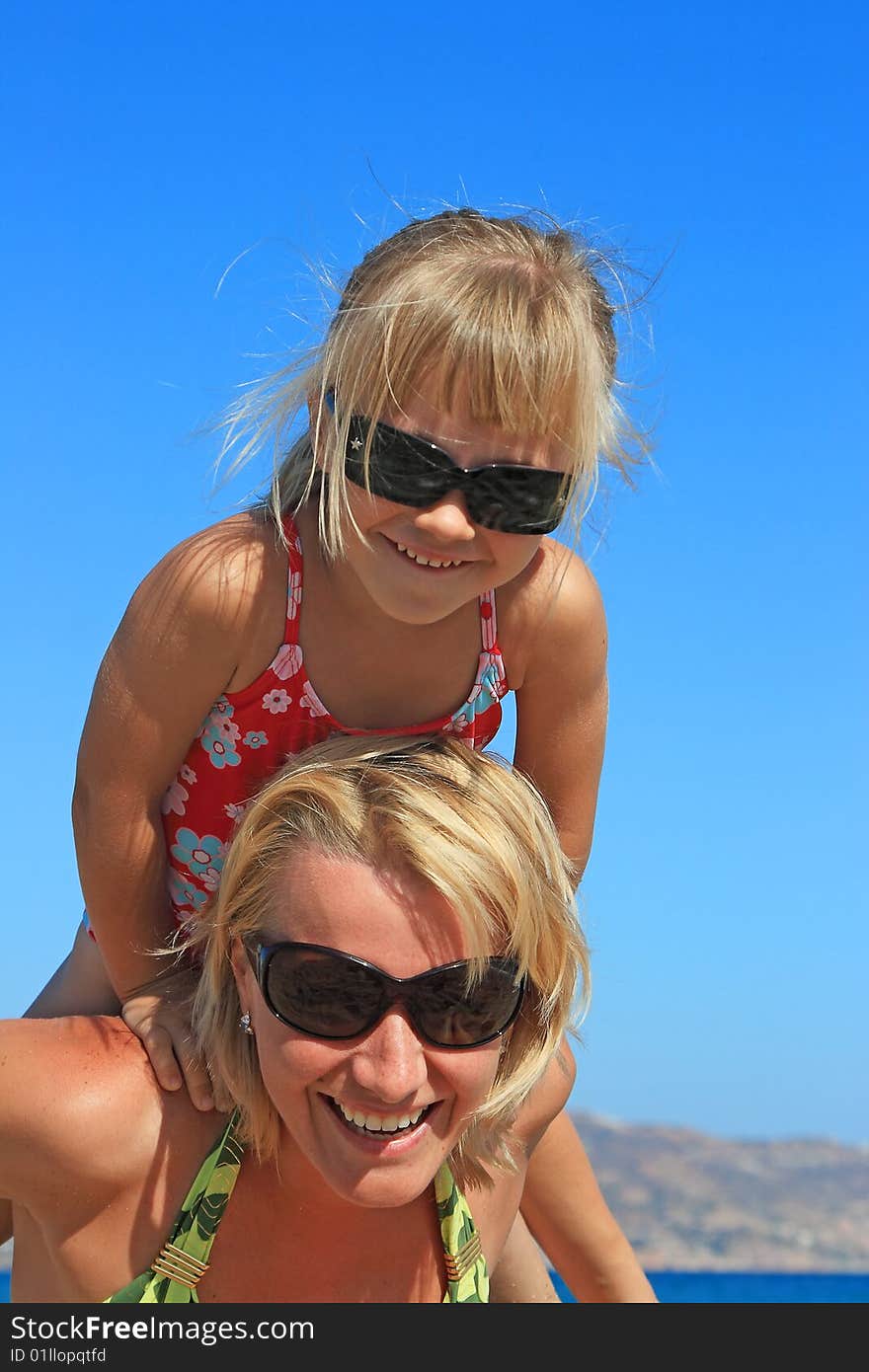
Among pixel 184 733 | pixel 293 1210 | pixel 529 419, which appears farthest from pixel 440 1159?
pixel 529 419

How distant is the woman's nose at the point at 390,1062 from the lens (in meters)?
3.95

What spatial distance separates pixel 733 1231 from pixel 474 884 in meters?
103

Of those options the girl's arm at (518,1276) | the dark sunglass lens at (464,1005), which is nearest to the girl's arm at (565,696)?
the dark sunglass lens at (464,1005)

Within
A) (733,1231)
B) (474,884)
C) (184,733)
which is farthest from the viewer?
(733,1231)

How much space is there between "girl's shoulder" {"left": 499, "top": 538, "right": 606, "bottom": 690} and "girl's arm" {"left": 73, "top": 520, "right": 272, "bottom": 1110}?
0.79 meters

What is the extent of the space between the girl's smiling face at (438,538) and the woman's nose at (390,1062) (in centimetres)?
111

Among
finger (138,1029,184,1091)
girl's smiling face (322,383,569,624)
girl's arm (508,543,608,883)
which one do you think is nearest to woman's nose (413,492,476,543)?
girl's smiling face (322,383,569,624)

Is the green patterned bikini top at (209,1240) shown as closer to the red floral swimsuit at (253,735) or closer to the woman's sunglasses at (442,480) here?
the red floral swimsuit at (253,735)

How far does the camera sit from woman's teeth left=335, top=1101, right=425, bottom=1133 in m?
4.02

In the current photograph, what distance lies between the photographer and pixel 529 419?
423 cm

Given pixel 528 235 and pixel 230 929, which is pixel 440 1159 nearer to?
pixel 230 929

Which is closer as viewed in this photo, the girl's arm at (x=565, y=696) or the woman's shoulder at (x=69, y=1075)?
the woman's shoulder at (x=69, y=1075)

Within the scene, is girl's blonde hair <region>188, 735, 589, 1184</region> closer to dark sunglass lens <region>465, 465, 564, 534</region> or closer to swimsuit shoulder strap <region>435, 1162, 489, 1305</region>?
swimsuit shoulder strap <region>435, 1162, 489, 1305</region>

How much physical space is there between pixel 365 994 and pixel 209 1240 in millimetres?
798
